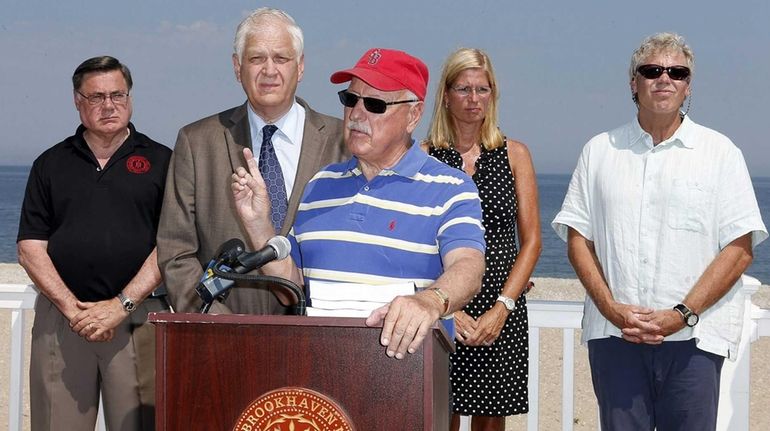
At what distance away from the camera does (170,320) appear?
221 centimetres

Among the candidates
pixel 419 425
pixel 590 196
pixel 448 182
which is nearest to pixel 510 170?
pixel 590 196

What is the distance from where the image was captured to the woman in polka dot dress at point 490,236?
4129 mm

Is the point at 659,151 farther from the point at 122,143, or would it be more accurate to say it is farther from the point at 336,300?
the point at 122,143

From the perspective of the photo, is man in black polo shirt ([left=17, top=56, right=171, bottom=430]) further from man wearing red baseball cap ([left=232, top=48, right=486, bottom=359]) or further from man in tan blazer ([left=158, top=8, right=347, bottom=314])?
man wearing red baseball cap ([left=232, top=48, right=486, bottom=359])

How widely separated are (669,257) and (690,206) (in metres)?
0.19

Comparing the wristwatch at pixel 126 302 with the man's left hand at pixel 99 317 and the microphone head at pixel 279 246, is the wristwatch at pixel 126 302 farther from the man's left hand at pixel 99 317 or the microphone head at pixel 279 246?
the microphone head at pixel 279 246

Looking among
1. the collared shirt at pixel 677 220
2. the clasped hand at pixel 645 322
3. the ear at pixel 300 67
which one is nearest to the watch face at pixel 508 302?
the collared shirt at pixel 677 220

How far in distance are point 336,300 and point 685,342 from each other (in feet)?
5.65

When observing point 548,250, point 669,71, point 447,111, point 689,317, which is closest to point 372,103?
point 669,71

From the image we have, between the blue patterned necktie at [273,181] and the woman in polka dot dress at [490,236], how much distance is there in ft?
2.89

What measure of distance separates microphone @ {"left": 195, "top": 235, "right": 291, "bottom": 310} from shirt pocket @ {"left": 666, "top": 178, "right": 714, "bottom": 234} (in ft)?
5.57

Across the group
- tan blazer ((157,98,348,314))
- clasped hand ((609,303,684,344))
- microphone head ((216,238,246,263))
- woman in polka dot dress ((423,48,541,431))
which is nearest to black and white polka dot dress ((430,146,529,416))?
woman in polka dot dress ((423,48,541,431))

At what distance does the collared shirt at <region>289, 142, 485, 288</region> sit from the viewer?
2758 mm

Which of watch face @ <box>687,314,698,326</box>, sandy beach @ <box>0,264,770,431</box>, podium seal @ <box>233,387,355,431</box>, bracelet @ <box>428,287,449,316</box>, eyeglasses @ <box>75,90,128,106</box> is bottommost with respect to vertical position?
sandy beach @ <box>0,264,770,431</box>
